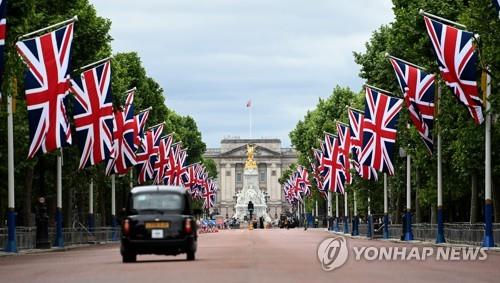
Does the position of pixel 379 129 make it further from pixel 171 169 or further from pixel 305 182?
pixel 305 182

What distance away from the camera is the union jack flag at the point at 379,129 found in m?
60.0

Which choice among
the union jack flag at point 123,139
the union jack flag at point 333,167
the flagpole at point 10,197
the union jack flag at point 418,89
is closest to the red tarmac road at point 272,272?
the flagpole at point 10,197

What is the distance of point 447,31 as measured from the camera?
139ft

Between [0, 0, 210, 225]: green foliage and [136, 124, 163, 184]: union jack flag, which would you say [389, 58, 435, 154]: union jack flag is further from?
[136, 124, 163, 184]: union jack flag

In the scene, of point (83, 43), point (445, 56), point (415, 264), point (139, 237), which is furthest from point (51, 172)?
point (415, 264)

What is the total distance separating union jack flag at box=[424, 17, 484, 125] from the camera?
41.8m

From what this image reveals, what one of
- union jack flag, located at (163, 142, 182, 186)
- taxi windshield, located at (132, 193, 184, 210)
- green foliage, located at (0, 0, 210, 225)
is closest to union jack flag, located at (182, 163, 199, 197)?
union jack flag, located at (163, 142, 182, 186)

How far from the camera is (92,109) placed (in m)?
53.5

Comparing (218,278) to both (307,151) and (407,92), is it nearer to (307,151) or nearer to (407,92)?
(407,92)

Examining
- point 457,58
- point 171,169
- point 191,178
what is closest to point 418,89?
point 457,58

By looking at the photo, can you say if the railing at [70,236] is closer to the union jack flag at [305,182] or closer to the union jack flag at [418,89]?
the union jack flag at [418,89]

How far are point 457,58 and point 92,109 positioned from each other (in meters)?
17.8

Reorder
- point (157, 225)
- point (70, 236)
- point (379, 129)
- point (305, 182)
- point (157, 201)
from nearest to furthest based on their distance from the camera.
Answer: point (157, 225) < point (157, 201) < point (379, 129) < point (70, 236) < point (305, 182)

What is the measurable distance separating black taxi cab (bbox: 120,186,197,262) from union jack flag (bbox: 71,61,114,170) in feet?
64.3
